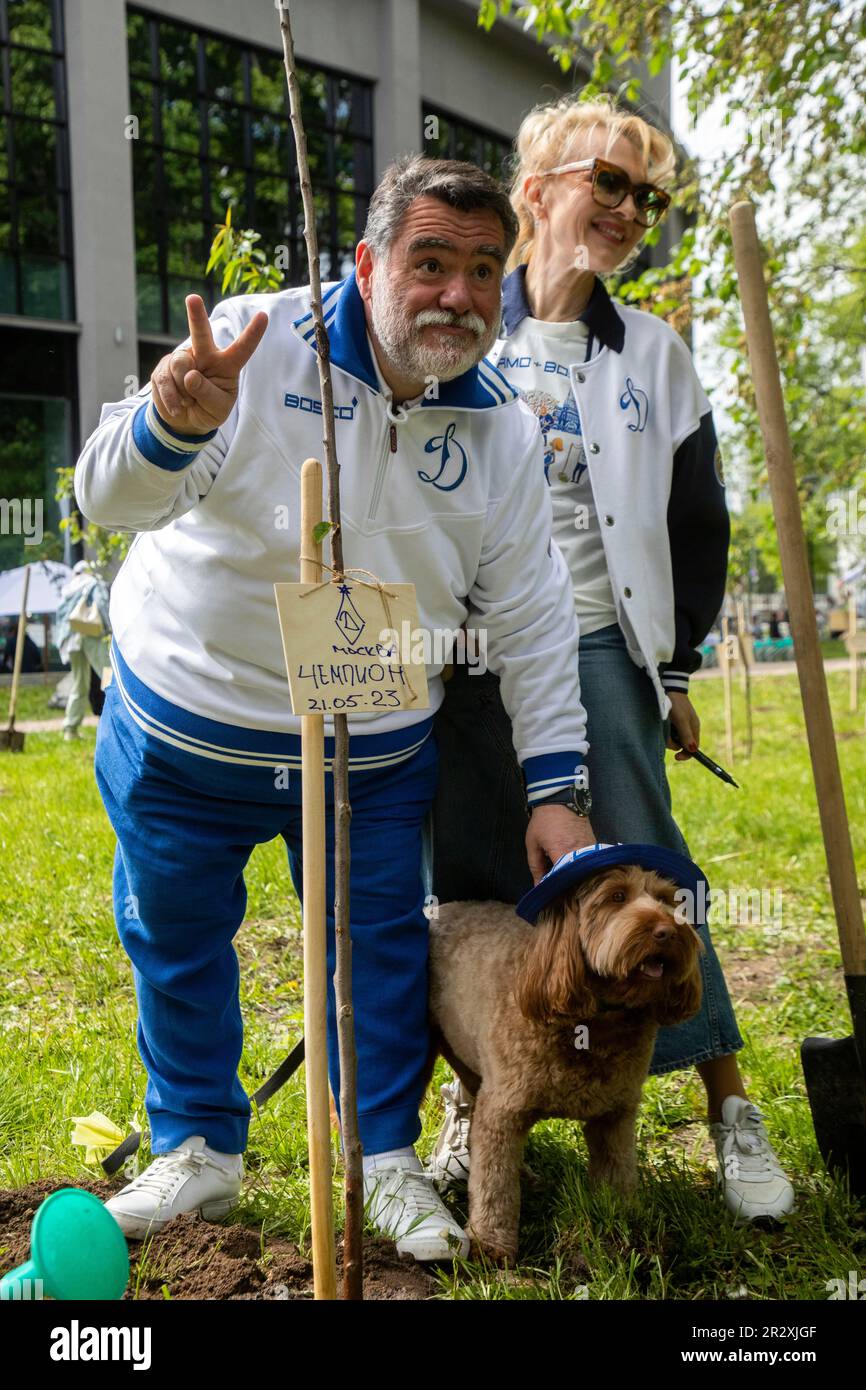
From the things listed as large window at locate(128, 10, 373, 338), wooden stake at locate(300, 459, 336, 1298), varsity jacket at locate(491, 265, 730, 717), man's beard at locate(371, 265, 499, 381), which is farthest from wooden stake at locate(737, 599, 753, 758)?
large window at locate(128, 10, 373, 338)

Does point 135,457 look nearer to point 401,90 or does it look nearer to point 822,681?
point 822,681

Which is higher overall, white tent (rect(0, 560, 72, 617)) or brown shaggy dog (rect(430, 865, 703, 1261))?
white tent (rect(0, 560, 72, 617))

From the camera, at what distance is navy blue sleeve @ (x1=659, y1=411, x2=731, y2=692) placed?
314 centimetres

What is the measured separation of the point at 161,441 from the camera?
2.08 m

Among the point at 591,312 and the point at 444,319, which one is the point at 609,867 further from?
the point at 591,312

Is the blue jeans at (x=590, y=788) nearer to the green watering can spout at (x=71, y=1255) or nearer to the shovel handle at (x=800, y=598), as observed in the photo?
the shovel handle at (x=800, y=598)

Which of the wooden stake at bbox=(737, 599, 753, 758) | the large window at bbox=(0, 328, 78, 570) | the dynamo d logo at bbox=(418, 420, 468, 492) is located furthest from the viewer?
the large window at bbox=(0, 328, 78, 570)

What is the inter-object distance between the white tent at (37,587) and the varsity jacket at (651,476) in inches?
452

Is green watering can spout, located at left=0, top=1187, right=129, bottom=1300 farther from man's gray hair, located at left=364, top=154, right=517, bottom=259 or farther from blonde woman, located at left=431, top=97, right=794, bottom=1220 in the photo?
man's gray hair, located at left=364, top=154, right=517, bottom=259

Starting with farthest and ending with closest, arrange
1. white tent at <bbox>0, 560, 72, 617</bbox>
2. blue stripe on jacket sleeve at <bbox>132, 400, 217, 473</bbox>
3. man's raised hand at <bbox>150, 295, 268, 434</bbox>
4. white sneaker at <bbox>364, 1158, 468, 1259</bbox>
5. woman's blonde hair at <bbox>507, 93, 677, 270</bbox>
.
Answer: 1. white tent at <bbox>0, 560, 72, 617</bbox>
2. woman's blonde hair at <bbox>507, 93, 677, 270</bbox>
3. white sneaker at <bbox>364, 1158, 468, 1259</bbox>
4. blue stripe on jacket sleeve at <bbox>132, 400, 217, 473</bbox>
5. man's raised hand at <bbox>150, 295, 268, 434</bbox>

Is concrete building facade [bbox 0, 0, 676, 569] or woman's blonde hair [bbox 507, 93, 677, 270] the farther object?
concrete building facade [bbox 0, 0, 676, 569]

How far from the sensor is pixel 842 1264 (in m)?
2.51

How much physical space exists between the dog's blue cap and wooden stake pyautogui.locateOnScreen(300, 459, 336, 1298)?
0.60 meters
